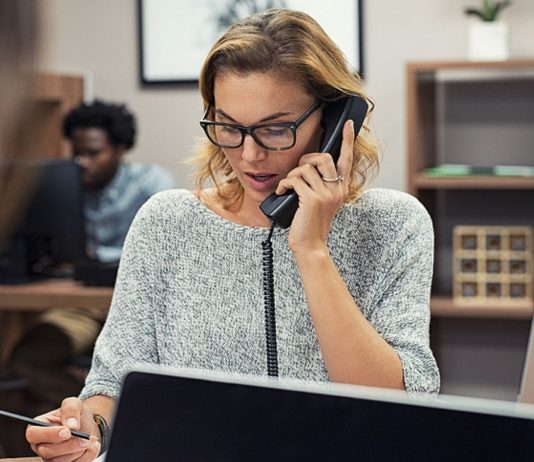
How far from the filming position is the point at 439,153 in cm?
399

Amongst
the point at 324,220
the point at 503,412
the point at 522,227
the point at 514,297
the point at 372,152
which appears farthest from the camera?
the point at 522,227

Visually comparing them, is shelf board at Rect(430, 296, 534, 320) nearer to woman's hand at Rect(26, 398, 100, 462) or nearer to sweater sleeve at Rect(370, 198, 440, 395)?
sweater sleeve at Rect(370, 198, 440, 395)

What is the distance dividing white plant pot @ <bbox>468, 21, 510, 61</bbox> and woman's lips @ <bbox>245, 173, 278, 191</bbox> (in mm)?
2387

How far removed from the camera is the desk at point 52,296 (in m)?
3.21

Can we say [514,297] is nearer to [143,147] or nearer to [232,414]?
[143,147]

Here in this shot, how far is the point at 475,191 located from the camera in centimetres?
397

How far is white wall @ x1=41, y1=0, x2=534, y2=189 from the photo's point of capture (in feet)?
13.0

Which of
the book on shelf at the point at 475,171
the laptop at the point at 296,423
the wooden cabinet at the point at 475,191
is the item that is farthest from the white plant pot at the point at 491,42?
the laptop at the point at 296,423

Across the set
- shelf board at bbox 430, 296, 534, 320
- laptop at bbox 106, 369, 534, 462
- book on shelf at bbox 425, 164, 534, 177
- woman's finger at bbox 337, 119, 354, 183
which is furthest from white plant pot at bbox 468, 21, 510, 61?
laptop at bbox 106, 369, 534, 462

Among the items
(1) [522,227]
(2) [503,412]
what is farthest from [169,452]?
(1) [522,227]

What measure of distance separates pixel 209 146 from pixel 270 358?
0.40 m

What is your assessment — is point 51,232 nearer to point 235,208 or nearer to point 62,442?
point 235,208

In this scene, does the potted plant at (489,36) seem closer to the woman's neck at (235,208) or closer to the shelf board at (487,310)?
the shelf board at (487,310)

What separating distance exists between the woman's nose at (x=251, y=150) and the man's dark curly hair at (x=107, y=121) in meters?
2.77
